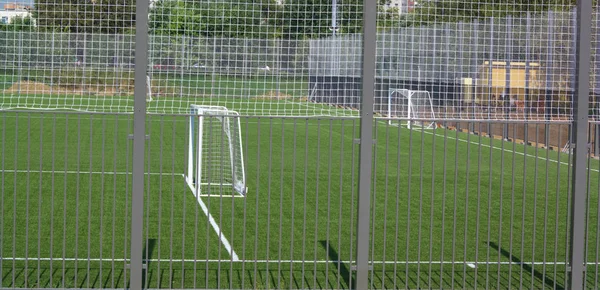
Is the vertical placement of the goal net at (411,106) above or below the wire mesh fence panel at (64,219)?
above

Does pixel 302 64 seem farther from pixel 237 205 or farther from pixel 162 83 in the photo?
pixel 237 205

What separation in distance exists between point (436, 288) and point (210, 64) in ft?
9.97

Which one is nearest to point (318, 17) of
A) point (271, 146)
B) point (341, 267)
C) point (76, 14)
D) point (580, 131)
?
point (76, 14)

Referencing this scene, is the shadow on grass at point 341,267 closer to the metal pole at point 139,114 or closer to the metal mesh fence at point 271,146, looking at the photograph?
the metal mesh fence at point 271,146

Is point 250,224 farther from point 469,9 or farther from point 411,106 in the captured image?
point 411,106

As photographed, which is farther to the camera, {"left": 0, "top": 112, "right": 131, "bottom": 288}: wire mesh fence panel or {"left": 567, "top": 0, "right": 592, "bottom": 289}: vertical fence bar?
{"left": 567, "top": 0, "right": 592, "bottom": 289}: vertical fence bar

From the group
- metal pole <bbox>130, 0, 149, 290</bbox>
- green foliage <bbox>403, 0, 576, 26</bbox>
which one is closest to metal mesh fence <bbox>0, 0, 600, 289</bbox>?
metal pole <bbox>130, 0, 149, 290</bbox>

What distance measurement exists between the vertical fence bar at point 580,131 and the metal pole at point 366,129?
1.72 meters

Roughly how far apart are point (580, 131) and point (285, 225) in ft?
18.3

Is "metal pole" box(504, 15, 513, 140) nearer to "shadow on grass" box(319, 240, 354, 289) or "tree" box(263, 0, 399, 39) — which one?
"tree" box(263, 0, 399, 39)

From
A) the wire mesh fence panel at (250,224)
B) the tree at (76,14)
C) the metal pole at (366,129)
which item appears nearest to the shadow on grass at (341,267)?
the wire mesh fence panel at (250,224)

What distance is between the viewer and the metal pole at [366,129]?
6.94m

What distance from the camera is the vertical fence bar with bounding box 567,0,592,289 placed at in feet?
23.6

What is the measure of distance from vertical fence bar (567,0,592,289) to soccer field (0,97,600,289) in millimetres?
143
